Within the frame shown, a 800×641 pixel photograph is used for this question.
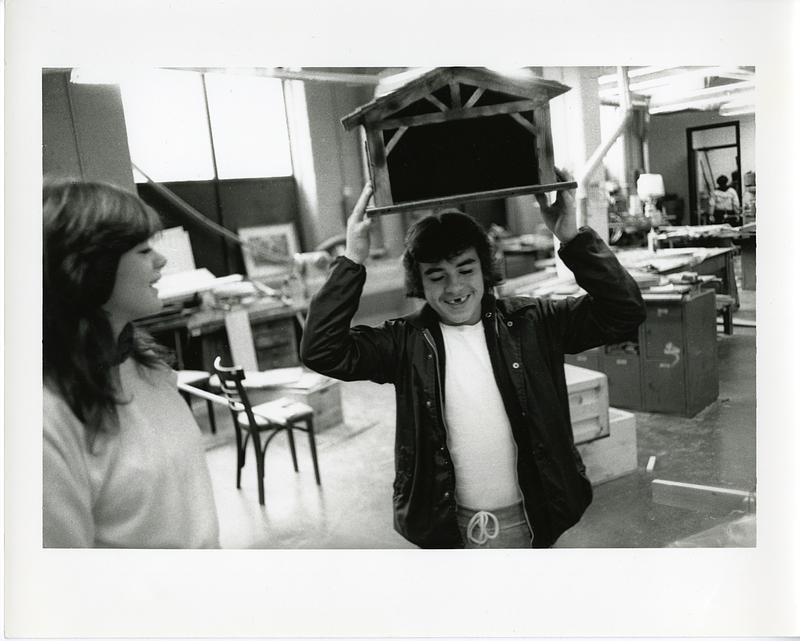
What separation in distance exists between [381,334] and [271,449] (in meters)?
0.47

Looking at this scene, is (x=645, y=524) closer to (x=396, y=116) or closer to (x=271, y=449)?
(x=271, y=449)

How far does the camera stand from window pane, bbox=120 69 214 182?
81.7 inches

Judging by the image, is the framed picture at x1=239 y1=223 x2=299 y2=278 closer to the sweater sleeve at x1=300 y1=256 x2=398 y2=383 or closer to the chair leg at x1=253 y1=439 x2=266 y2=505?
the sweater sleeve at x1=300 y1=256 x2=398 y2=383

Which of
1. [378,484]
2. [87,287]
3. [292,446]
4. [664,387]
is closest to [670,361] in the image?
[664,387]

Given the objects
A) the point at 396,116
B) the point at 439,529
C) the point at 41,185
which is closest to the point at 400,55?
the point at 396,116

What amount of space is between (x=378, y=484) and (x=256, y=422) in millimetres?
392

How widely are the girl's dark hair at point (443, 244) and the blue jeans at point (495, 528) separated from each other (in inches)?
23.5

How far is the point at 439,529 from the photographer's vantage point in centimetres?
201

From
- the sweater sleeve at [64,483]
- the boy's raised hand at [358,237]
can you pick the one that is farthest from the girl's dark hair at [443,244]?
the sweater sleeve at [64,483]

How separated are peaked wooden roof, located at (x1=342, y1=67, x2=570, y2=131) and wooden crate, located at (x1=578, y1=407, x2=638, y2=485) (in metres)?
0.93

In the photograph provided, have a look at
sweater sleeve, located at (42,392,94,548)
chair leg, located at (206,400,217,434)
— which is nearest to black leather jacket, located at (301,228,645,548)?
chair leg, located at (206,400,217,434)

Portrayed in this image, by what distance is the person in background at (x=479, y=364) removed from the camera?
76.7 inches

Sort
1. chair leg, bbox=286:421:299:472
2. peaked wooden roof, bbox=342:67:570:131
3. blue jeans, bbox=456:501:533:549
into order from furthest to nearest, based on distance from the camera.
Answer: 1. chair leg, bbox=286:421:299:472
2. blue jeans, bbox=456:501:533:549
3. peaked wooden roof, bbox=342:67:570:131

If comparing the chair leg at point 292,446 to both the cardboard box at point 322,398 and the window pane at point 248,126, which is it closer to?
the cardboard box at point 322,398
